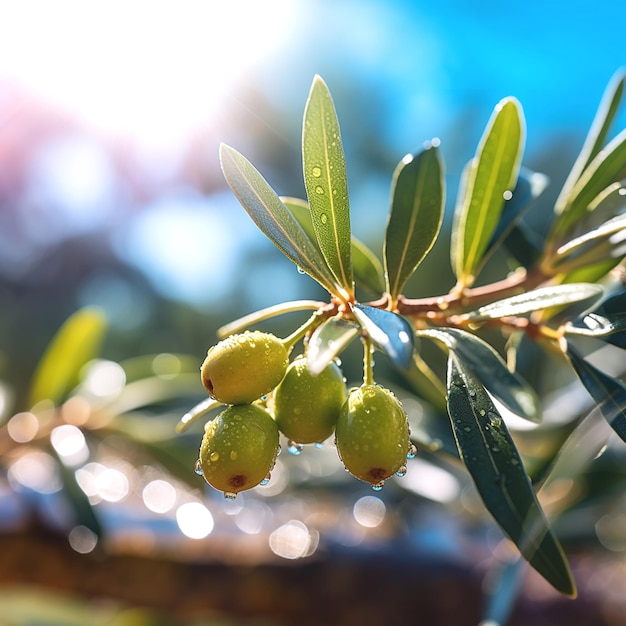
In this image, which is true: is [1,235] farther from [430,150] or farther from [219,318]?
[430,150]

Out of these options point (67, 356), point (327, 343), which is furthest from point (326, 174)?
point (67, 356)

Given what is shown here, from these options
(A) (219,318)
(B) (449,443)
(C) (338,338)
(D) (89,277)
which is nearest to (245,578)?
(B) (449,443)

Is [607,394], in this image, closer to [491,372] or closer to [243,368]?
[491,372]

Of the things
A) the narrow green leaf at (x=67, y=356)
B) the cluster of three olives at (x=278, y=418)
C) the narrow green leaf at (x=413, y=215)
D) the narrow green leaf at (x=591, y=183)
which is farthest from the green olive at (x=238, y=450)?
the narrow green leaf at (x=67, y=356)

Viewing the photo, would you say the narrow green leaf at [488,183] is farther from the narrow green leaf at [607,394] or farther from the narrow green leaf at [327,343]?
the narrow green leaf at [327,343]

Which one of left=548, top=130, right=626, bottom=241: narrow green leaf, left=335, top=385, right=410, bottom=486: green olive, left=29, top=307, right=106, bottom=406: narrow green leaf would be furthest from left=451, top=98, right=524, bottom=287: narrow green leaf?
left=29, top=307, right=106, bottom=406: narrow green leaf

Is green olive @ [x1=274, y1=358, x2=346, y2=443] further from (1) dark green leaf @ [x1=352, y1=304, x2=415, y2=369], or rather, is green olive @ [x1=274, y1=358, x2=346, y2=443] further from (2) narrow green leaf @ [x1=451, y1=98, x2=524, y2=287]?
(2) narrow green leaf @ [x1=451, y1=98, x2=524, y2=287]

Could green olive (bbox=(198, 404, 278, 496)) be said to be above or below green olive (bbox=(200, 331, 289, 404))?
below
